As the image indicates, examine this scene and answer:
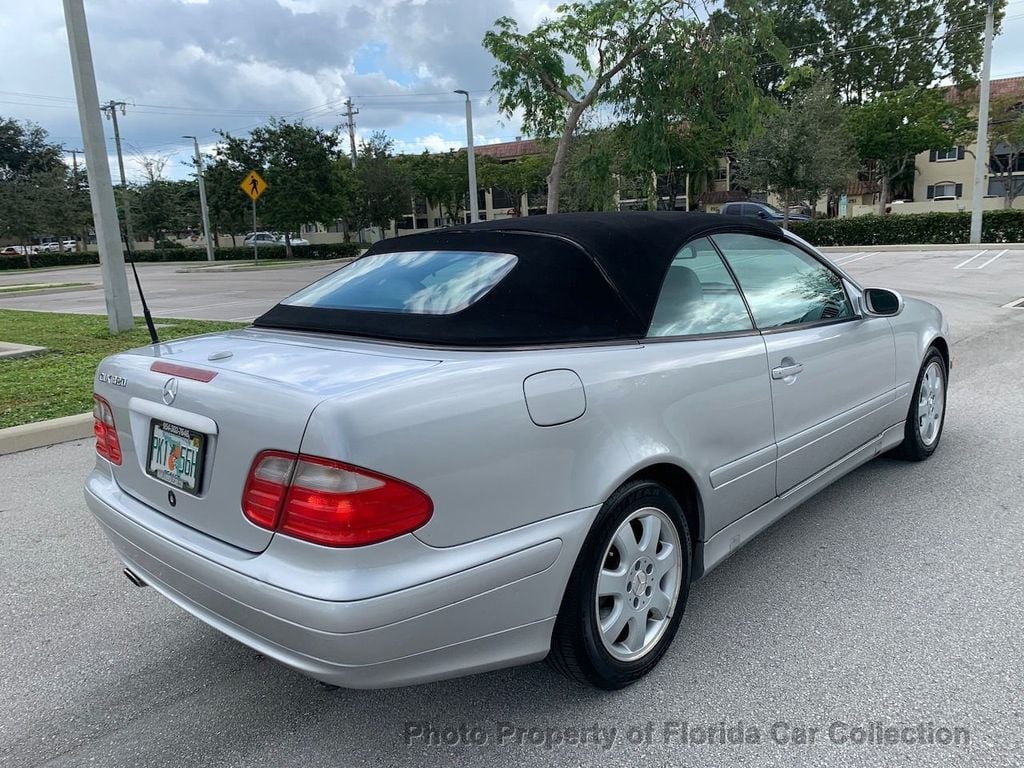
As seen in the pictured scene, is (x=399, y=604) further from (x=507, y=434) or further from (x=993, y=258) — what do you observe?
(x=993, y=258)

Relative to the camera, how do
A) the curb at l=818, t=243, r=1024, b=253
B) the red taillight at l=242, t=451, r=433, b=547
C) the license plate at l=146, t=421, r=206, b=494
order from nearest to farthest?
the red taillight at l=242, t=451, r=433, b=547, the license plate at l=146, t=421, r=206, b=494, the curb at l=818, t=243, r=1024, b=253

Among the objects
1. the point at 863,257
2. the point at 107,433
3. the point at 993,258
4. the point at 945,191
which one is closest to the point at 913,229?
the point at 863,257

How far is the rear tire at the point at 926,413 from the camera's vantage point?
4321mm

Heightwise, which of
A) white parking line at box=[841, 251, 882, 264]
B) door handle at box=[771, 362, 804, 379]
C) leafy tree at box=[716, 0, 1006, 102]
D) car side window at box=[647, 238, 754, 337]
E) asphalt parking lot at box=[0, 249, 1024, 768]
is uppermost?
leafy tree at box=[716, 0, 1006, 102]

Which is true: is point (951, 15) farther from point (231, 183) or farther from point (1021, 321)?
point (1021, 321)

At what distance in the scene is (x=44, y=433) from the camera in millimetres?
5496

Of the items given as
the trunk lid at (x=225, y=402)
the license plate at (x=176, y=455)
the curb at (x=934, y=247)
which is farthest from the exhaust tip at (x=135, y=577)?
the curb at (x=934, y=247)

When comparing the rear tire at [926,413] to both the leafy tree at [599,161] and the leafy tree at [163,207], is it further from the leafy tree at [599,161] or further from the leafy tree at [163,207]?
the leafy tree at [163,207]

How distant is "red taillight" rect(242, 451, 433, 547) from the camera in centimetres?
182

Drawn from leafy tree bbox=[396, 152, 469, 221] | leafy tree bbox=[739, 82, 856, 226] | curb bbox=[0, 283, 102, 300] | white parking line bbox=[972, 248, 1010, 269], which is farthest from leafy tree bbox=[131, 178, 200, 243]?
white parking line bbox=[972, 248, 1010, 269]

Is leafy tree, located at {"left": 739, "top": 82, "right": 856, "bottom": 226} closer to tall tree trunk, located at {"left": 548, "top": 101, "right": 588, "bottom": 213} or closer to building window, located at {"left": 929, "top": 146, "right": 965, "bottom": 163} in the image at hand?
tall tree trunk, located at {"left": 548, "top": 101, "right": 588, "bottom": 213}

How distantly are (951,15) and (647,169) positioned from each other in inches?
1676

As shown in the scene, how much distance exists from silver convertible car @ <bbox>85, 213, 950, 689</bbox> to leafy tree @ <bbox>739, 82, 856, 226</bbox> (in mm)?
28488

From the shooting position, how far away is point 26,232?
1679 inches
